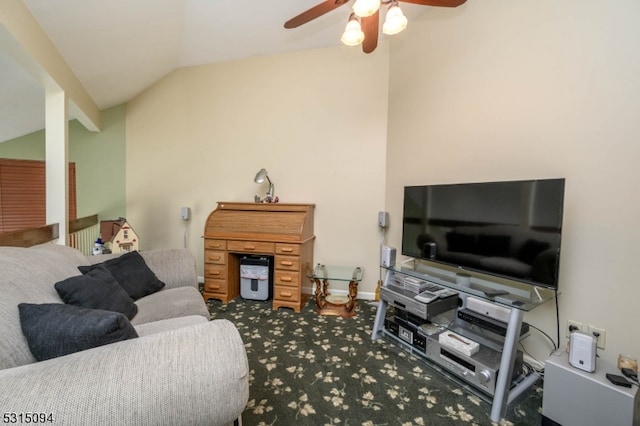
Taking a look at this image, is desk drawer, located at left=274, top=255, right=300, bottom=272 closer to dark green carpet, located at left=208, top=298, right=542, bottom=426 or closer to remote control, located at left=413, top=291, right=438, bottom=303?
dark green carpet, located at left=208, top=298, right=542, bottom=426

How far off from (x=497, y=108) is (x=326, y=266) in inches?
84.0

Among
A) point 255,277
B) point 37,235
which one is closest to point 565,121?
point 255,277

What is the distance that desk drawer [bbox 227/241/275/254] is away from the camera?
2.71 m

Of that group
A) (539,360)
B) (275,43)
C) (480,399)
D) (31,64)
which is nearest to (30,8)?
(31,64)

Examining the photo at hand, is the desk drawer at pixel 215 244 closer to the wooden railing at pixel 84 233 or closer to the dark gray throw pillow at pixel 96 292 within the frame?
the dark gray throw pillow at pixel 96 292

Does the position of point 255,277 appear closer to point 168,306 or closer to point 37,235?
point 168,306

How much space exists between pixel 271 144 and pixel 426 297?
96.0 inches

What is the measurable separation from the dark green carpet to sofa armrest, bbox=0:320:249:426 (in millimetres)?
751

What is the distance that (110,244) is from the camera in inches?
120

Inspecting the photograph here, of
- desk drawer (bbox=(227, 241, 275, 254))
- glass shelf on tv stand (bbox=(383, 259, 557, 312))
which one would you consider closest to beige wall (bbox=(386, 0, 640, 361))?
glass shelf on tv stand (bbox=(383, 259, 557, 312))

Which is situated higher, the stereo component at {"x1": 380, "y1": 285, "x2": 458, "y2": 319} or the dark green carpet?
the stereo component at {"x1": 380, "y1": 285, "x2": 458, "y2": 319}

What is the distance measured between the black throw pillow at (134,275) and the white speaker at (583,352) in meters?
2.55

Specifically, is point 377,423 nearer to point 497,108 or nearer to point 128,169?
point 497,108

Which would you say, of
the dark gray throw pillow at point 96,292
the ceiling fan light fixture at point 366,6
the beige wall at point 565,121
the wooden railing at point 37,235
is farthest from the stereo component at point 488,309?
the wooden railing at point 37,235
